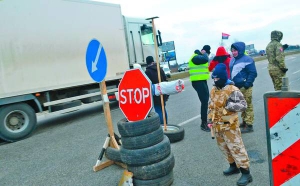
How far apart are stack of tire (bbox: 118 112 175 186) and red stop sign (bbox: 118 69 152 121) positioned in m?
0.20

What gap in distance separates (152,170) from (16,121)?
17.1ft

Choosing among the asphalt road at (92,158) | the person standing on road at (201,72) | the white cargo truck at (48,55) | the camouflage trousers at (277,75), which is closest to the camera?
the asphalt road at (92,158)

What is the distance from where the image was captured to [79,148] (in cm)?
551

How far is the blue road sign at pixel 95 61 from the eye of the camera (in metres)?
4.10

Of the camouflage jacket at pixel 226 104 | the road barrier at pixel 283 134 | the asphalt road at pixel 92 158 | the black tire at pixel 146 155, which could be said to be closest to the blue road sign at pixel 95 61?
the black tire at pixel 146 155

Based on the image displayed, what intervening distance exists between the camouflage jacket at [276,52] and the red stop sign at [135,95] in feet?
13.1

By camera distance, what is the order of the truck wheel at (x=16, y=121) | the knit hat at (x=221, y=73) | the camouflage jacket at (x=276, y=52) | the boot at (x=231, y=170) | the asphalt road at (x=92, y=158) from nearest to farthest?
the knit hat at (x=221, y=73), the boot at (x=231, y=170), the asphalt road at (x=92, y=158), the camouflage jacket at (x=276, y=52), the truck wheel at (x=16, y=121)

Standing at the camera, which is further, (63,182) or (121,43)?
(121,43)

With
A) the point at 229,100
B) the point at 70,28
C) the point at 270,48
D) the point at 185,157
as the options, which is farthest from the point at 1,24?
the point at 270,48

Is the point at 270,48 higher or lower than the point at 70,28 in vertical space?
lower

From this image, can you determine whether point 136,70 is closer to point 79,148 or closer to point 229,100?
point 229,100

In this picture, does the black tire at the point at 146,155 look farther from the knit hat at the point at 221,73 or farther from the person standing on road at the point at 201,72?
the person standing on road at the point at 201,72

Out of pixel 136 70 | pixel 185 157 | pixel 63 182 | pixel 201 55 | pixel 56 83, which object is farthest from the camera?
pixel 56 83

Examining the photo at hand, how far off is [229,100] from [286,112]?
1396 mm
